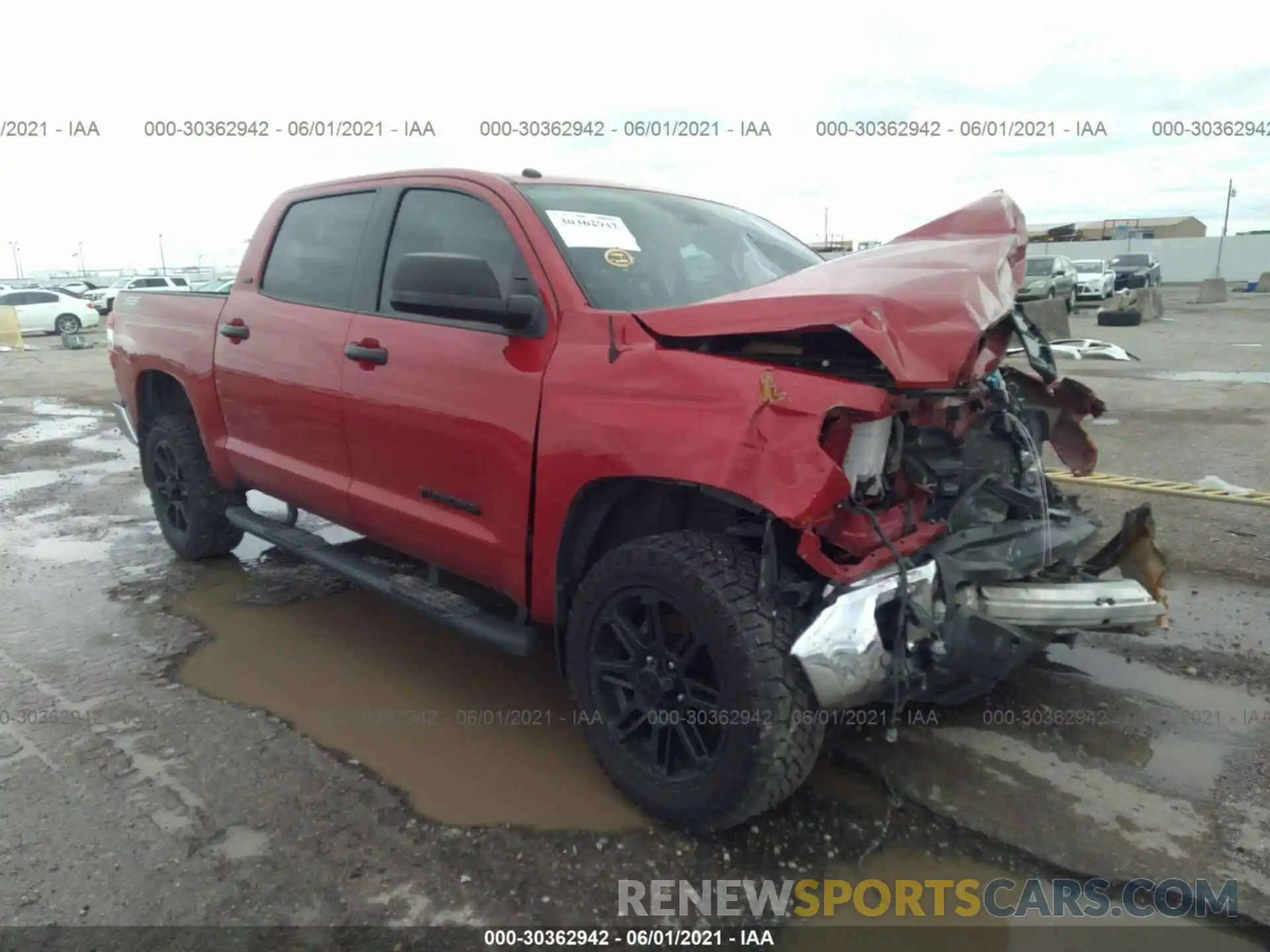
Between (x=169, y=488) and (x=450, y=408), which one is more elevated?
(x=450, y=408)

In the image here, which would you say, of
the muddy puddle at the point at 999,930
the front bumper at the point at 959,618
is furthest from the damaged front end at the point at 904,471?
the muddy puddle at the point at 999,930

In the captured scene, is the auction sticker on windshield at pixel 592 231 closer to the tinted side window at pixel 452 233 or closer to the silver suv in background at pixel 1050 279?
the tinted side window at pixel 452 233

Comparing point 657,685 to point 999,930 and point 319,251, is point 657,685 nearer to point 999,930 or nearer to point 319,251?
point 999,930

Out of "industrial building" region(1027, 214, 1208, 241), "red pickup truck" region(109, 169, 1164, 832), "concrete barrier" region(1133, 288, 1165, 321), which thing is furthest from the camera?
"industrial building" region(1027, 214, 1208, 241)

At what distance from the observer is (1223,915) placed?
2.30 metres

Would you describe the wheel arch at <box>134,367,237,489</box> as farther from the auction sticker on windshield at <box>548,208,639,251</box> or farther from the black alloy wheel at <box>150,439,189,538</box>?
the auction sticker on windshield at <box>548,208,639,251</box>

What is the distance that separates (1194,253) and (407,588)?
56079 millimetres

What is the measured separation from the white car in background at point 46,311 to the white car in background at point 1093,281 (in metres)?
28.8

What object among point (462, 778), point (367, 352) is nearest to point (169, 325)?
point (367, 352)

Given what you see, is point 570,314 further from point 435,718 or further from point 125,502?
point 125,502

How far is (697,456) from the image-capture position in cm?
242

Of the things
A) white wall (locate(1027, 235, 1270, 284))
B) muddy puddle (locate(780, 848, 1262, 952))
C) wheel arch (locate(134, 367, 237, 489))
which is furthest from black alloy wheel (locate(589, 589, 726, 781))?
white wall (locate(1027, 235, 1270, 284))

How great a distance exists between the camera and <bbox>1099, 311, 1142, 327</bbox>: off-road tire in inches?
798

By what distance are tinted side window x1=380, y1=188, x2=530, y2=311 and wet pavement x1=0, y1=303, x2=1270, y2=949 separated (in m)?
1.56
